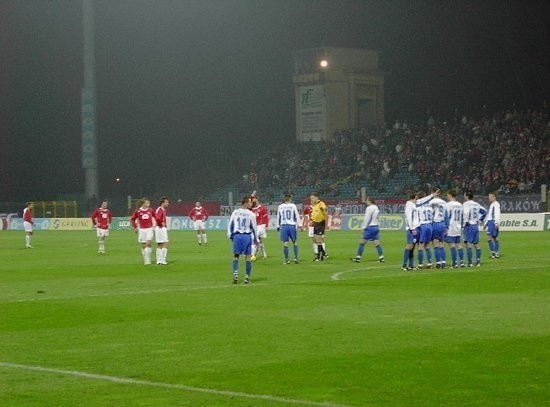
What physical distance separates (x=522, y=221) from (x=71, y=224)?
119 feet

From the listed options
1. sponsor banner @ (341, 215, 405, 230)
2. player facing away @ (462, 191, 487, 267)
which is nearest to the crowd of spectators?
sponsor banner @ (341, 215, 405, 230)

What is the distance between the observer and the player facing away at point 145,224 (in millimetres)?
33250

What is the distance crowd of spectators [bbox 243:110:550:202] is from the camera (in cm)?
6012

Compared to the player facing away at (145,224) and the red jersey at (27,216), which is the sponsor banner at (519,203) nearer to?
the red jersey at (27,216)

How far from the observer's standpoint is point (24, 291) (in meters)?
23.8

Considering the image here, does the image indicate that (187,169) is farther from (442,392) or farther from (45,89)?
(442,392)

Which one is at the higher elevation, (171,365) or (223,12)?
(223,12)

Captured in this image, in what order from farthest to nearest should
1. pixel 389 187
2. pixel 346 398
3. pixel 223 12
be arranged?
pixel 223 12 < pixel 389 187 < pixel 346 398

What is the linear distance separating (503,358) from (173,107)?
7753 centimetres

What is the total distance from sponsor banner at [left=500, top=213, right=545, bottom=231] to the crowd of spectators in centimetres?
371

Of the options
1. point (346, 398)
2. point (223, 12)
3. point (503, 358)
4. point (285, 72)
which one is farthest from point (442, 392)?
point (285, 72)

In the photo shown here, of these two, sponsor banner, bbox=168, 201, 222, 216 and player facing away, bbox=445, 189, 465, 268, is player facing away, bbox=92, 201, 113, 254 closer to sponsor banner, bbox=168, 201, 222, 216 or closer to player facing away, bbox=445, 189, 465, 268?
player facing away, bbox=445, 189, 465, 268

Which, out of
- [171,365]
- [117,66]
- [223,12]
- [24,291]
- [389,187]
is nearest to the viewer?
[171,365]

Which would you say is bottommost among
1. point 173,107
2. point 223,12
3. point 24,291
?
point 24,291
